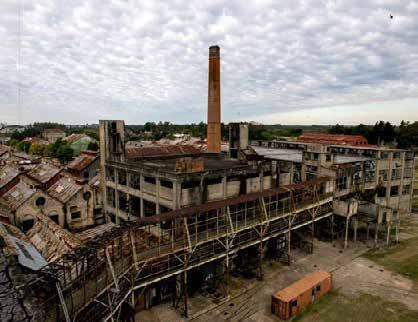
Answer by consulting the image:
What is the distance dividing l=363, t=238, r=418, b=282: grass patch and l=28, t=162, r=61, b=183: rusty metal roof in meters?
38.4

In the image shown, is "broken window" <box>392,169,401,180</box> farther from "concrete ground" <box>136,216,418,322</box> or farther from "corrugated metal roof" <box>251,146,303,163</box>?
"concrete ground" <box>136,216,418,322</box>

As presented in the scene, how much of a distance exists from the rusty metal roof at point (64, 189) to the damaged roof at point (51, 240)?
7.46 m

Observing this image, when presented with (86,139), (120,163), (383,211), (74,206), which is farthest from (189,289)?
(86,139)

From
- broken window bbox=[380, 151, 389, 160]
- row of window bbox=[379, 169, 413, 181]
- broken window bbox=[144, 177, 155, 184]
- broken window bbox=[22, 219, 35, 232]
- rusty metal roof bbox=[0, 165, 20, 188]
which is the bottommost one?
Answer: broken window bbox=[22, 219, 35, 232]

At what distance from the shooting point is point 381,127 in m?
91.9

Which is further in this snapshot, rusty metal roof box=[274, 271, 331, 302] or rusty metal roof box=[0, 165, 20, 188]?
rusty metal roof box=[0, 165, 20, 188]

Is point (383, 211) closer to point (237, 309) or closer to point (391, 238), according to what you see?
point (391, 238)

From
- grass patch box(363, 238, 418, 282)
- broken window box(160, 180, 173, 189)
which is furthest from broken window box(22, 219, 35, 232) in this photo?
grass patch box(363, 238, 418, 282)

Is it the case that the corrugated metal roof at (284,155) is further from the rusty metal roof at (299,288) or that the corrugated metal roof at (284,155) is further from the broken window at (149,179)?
the rusty metal roof at (299,288)

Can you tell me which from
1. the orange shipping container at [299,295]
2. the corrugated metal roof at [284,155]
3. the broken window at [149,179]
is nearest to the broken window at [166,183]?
the broken window at [149,179]

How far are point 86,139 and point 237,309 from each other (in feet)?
262

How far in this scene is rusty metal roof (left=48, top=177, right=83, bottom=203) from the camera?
105ft

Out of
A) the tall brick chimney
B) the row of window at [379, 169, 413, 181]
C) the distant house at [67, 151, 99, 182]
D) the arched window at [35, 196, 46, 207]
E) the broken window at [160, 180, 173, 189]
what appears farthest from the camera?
the distant house at [67, 151, 99, 182]

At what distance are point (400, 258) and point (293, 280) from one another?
1131 cm
